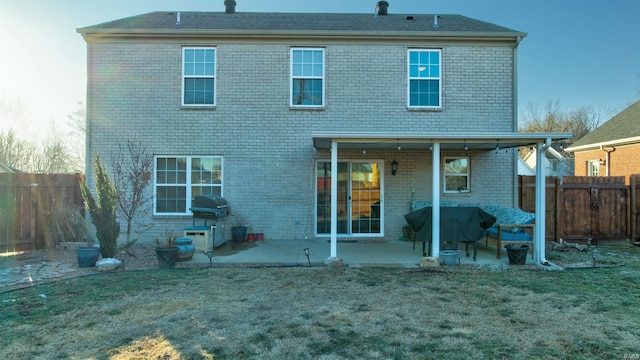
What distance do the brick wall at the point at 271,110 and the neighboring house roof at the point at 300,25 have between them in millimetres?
392

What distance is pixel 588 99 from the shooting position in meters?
36.4

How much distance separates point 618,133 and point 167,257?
63.5 ft

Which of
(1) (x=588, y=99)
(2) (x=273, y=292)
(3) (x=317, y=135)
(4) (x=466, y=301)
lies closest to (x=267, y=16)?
(3) (x=317, y=135)

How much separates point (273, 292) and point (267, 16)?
9781mm

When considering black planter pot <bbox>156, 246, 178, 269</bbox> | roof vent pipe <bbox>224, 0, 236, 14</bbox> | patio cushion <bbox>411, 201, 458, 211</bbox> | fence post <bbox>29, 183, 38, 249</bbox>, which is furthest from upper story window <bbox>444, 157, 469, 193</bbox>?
fence post <bbox>29, 183, 38, 249</bbox>

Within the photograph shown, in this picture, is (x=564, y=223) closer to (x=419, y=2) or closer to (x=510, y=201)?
(x=510, y=201)

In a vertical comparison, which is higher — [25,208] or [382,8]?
[382,8]

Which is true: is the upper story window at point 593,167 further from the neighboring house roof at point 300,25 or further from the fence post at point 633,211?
the neighboring house roof at point 300,25

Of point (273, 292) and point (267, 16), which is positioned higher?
point (267, 16)

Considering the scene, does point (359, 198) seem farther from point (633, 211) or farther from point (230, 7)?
point (230, 7)

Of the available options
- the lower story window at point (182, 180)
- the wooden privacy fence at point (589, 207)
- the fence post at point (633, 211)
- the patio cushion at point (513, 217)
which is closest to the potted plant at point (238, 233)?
the lower story window at point (182, 180)

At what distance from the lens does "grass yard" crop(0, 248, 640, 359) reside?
3941 mm

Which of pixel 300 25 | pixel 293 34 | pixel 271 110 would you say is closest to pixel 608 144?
pixel 300 25

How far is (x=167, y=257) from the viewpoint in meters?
7.70
